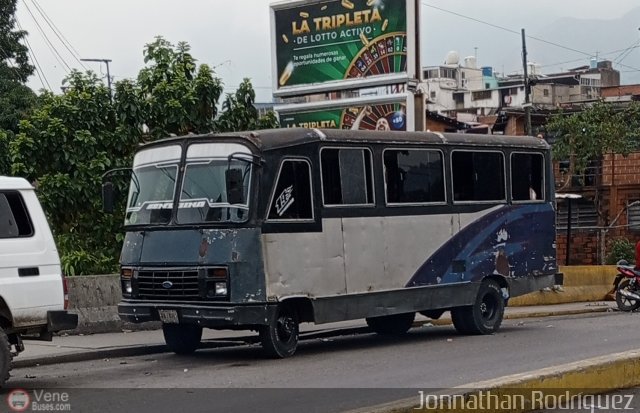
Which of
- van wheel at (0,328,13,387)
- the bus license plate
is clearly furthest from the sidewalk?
van wheel at (0,328,13,387)

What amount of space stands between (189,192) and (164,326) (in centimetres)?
205

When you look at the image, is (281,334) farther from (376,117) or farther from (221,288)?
(376,117)

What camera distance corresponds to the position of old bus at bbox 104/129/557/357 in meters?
12.6

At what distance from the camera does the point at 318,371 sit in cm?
1198

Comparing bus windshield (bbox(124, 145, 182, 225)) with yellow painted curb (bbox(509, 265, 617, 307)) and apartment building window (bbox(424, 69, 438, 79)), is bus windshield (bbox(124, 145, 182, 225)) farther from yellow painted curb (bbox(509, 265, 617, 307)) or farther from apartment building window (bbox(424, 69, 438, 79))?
apartment building window (bbox(424, 69, 438, 79))

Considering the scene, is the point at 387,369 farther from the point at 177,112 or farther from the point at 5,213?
the point at 177,112

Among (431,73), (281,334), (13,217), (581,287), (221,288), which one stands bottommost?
(581,287)

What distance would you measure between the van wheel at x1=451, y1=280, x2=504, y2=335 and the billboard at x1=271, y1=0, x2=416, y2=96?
19.7 feet

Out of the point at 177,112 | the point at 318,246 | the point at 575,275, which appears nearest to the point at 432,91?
the point at 575,275

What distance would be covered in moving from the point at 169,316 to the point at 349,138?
3.46m

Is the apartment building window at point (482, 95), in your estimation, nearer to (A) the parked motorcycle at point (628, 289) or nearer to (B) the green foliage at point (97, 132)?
(A) the parked motorcycle at point (628, 289)

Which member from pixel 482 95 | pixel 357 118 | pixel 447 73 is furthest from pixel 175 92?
pixel 447 73

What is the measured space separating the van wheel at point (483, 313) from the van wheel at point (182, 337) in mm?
4320

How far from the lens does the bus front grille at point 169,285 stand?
12.6 meters
